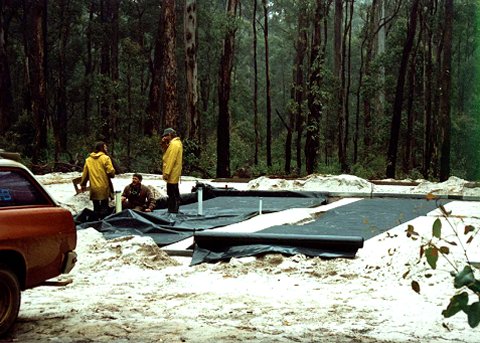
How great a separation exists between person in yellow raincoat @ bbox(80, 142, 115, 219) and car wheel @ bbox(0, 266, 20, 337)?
800 cm

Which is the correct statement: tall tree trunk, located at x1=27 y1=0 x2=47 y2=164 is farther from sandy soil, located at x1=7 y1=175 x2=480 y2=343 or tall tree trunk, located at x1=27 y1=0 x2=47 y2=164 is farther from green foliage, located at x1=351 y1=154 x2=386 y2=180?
sandy soil, located at x1=7 y1=175 x2=480 y2=343

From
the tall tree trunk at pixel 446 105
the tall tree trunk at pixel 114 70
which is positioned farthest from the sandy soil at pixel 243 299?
the tall tree trunk at pixel 114 70

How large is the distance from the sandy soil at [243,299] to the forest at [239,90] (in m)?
19.3

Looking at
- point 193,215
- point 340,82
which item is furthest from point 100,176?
point 340,82

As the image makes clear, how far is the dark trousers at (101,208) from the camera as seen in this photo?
1403cm

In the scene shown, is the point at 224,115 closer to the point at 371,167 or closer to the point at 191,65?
the point at 191,65

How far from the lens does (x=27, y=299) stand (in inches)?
307

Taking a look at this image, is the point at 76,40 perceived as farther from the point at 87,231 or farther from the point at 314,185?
the point at 87,231

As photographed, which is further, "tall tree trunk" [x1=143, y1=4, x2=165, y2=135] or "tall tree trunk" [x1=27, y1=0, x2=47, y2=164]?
"tall tree trunk" [x1=143, y1=4, x2=165, y2=135]

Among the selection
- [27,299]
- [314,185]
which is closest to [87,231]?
[27,299]

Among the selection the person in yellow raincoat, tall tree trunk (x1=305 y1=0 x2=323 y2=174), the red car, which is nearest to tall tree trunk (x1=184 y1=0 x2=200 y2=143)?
tall tree trunk (x1=305 y1=0 x2=323 y2=174)

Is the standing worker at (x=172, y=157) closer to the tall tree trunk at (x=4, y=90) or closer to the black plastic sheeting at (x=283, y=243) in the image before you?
the black plastic sheeting at (x=283, y=243)

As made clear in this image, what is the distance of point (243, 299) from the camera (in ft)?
25.8

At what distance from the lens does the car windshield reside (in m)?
6.22
